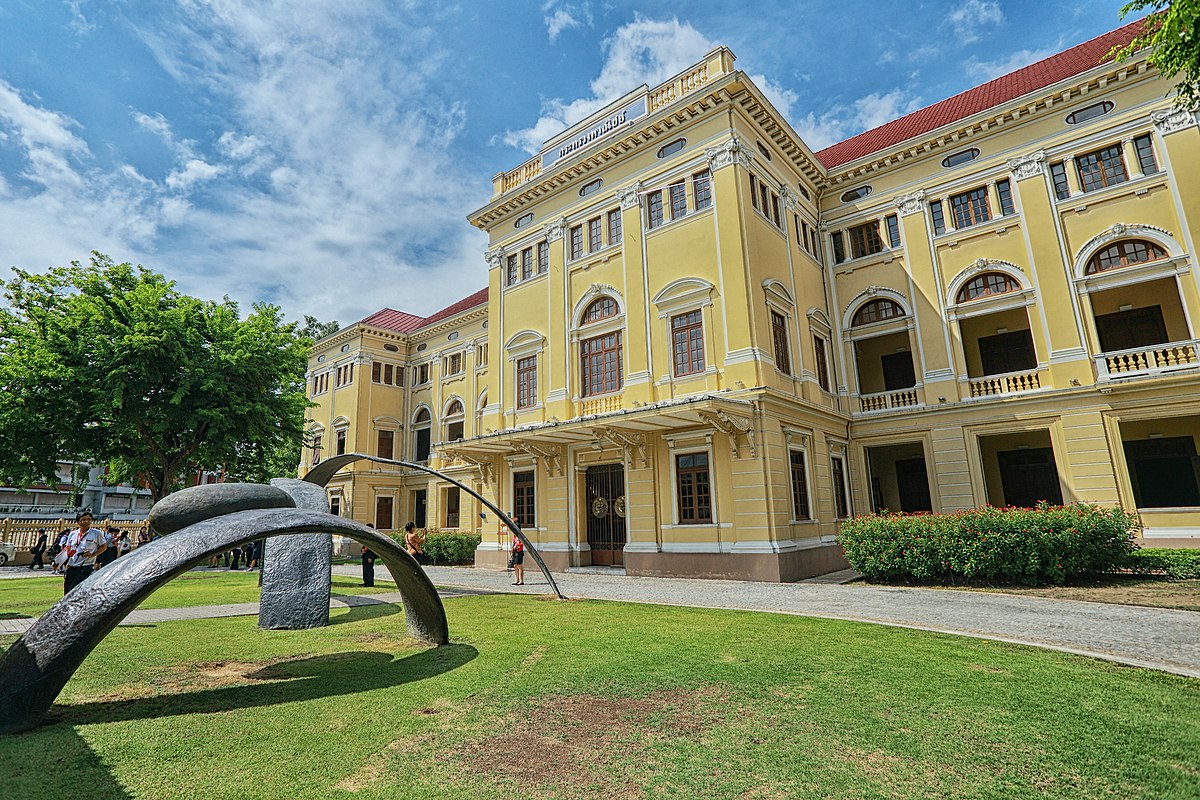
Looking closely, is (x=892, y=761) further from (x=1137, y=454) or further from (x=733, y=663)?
(x=1137, y=454)

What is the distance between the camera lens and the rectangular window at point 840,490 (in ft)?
64.6

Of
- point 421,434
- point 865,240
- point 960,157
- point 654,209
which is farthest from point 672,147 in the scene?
point 421,434

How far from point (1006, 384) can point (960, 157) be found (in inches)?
312

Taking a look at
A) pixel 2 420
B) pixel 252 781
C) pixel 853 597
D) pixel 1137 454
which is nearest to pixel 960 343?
pixel 1137 454

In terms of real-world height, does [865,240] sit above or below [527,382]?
above

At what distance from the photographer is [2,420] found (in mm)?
19578

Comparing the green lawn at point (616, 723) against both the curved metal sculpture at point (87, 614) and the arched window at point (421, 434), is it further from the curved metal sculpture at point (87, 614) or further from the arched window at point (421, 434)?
the arched window at point (421, 434)

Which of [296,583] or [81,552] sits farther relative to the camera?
[81,552]

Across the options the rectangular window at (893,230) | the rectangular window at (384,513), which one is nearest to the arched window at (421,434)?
the rectangular window at (384,513)

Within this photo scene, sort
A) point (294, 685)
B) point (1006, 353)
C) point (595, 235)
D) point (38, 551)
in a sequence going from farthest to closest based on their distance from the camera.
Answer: point (38, 551), point (595, 235), point (1006, 353), point (294, 685)

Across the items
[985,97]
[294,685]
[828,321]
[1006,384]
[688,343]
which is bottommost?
[294,685]

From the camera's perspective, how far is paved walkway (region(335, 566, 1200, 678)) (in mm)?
7336

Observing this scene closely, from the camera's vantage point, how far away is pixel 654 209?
2012cm

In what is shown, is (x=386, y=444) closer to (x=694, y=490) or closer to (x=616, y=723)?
(x=694, y=490)
